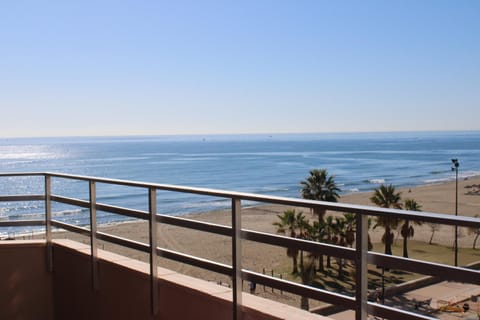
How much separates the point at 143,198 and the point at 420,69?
214ft

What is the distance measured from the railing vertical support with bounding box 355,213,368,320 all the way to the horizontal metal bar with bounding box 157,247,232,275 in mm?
898

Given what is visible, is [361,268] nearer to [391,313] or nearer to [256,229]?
[391,313]

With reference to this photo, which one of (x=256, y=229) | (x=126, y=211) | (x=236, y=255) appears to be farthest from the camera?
(x=256, y=229)

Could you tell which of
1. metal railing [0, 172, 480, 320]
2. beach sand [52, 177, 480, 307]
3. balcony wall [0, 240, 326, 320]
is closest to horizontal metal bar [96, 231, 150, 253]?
metal railing [0, 172, 480, 320]

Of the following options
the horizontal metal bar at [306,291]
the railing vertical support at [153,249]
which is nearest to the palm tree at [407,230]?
the horizontal metal bar at [306,291]

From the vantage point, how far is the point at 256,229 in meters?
33.0

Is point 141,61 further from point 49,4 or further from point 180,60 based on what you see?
point 49,4

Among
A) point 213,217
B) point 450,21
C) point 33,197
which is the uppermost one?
point 450,21

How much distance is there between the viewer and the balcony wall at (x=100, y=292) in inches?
134

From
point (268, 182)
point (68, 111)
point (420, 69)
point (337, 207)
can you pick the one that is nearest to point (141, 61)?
point (268, 182)

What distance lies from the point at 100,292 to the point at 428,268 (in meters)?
3.06

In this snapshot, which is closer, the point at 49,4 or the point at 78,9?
the point at 49,4

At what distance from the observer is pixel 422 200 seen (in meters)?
46.7

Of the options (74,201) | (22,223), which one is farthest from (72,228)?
(22,223)
